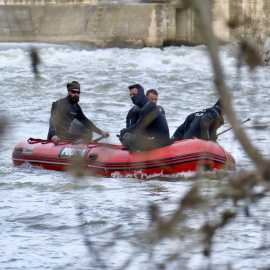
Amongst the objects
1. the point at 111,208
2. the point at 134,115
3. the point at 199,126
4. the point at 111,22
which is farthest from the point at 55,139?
the point at 111,22

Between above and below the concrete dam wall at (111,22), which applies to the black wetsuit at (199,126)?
below

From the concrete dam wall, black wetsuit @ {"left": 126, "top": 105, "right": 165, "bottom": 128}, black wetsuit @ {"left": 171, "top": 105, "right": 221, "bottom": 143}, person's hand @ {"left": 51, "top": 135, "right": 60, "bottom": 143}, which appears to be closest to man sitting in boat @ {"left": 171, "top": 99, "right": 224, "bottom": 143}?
black wetsuit @ {"left": 171, "top": 105, "right": 221, "bottom": 143}

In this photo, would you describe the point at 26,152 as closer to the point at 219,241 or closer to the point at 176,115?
the point at 219,241

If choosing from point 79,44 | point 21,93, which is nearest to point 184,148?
point 21,93

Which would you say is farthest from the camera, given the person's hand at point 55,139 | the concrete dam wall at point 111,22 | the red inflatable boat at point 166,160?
the concrete dam wall at point 111,22

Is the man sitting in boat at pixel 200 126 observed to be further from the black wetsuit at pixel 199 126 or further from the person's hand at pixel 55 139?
the person's hand at pixel 55 139

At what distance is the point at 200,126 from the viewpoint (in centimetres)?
837

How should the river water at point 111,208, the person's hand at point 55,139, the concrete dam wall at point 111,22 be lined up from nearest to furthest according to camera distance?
the river water at point 111,208 < the person's hand at point 55,139 < the concrete dam wall at point 111,22

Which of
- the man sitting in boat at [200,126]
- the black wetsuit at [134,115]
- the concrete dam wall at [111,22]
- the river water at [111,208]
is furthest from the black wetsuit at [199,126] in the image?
the concrete dam wall at [111,22]

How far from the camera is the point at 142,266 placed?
435 centimetres

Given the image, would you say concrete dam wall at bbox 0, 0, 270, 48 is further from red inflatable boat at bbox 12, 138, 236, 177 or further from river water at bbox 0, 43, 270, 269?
red inflatable boat at bbox 12, 138, 236, 177

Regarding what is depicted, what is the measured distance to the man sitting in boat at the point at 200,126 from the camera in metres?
7.95

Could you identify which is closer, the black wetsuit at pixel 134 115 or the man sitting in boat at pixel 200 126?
the black wetsuit at pixel 134 115

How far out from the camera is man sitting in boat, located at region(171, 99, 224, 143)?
7.95 meters
